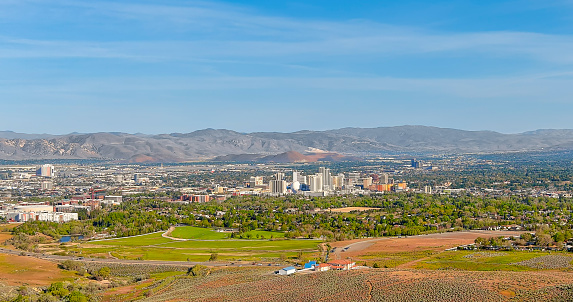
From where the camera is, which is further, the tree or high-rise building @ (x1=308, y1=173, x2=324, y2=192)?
high-rise building @ (x1=308, y1=173, x2=324, y2=192)

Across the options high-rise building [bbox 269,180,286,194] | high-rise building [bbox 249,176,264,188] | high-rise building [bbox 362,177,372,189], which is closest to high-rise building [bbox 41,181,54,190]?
high-rise building [bbox 249,176,264,188]

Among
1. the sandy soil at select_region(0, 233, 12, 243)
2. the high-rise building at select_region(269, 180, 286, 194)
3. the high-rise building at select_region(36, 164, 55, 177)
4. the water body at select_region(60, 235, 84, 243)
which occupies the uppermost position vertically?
the high-rise building at select_region(36, 164, 55, 177)

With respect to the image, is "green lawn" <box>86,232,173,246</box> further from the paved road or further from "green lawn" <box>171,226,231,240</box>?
the paved road

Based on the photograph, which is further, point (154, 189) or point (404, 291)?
point (154, 189)

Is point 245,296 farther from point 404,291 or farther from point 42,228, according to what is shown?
point 42,228

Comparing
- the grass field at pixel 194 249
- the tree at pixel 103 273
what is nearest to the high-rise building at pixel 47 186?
the grass field at pixel 194 249

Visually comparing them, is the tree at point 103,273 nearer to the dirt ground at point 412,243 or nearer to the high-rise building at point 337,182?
the dirt ground at point 412,243

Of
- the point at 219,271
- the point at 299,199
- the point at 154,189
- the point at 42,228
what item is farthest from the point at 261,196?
the point at 219,271
